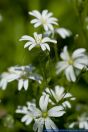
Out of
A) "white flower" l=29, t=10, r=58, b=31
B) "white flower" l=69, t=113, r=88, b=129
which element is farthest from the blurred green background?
"white flower" l=29, t=10, r=58, b=31

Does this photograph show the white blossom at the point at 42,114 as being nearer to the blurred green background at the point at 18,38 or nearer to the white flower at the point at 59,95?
the white flower at the point at 59,95

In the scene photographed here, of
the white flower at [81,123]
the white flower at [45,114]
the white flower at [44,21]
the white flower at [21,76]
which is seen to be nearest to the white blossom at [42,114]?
the white flower at [45,114]

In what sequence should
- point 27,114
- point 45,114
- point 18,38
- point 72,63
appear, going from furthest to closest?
point 18,38
point 72,63
point 27,114
point 45,114

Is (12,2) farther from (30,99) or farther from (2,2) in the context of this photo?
(30,99)

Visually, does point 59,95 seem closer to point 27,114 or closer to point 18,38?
point 27,114

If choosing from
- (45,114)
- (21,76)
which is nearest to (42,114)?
(45,114)

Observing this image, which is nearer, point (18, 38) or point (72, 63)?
point (72, 63)

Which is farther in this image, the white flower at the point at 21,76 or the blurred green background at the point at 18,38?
the blurred green background at the point at 18,38
